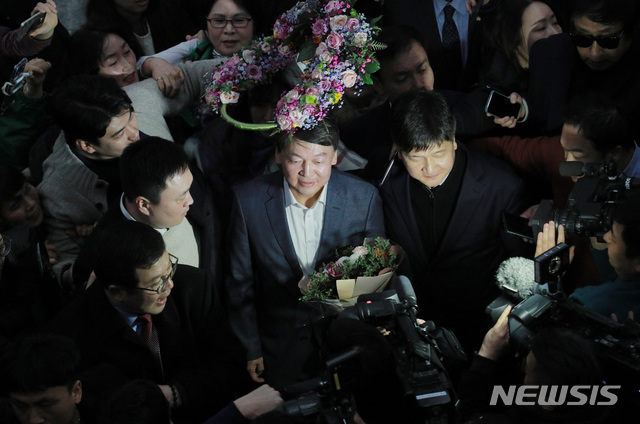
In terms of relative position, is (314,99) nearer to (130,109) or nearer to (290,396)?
(130,109)

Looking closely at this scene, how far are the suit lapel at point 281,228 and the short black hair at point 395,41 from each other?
1068 mm

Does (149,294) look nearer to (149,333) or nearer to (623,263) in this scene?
(149,333)

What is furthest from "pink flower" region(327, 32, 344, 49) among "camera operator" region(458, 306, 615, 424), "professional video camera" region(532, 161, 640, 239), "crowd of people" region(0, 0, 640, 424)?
"camera operator" region(458, 306, 615, 424)

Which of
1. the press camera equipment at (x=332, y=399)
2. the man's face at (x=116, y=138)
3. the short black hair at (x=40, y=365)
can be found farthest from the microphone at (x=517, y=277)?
the man's face at (x=116, y=138)

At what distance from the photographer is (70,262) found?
12.8 feet

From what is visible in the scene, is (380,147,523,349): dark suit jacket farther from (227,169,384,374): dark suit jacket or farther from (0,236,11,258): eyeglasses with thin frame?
(0,236,11,258): eyeglasses with thin frame

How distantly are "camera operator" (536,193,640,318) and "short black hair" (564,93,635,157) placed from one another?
1.68 ft

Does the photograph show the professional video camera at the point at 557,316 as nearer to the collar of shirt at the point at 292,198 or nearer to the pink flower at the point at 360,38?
the collar of shirt at the point at 292,198

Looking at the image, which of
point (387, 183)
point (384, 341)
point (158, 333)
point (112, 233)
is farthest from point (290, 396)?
point (387, 183)

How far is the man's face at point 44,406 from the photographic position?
2748 millimetres

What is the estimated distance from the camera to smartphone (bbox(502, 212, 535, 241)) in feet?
10.6

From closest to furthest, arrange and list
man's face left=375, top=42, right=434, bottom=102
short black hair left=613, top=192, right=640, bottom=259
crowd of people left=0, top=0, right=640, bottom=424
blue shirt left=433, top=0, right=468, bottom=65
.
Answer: short black hair left=613, top=192, right=640, bottom=259 → crowd of people left=0, top=0, right=640, bottom=424 → man's face left=375, top=42, right=434, bottom=102 → blue shirt left=433, top=0, right=468, bottom=65

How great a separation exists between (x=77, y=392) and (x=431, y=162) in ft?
6.28

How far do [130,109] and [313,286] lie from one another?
4.85 feet
